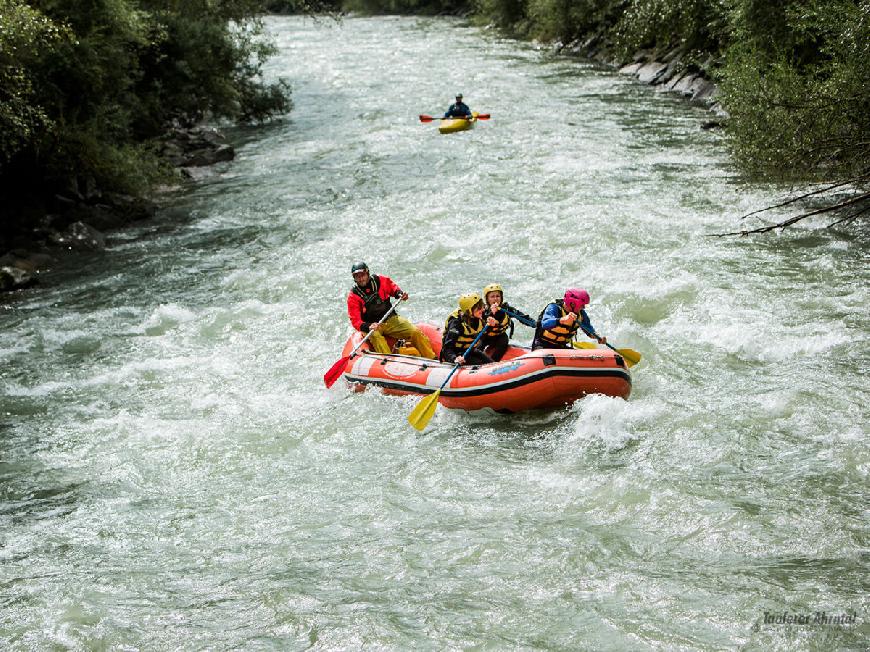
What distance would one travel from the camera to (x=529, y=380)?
8.28 meters

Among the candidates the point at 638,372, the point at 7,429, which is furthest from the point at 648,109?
the point at 7,429

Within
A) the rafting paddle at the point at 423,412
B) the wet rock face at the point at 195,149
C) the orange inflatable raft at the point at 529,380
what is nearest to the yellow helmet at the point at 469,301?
the orange inflatable raft at the point at 529,380

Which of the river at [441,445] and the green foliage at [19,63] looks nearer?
the river at [441,445]

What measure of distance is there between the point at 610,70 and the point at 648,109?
245 inches

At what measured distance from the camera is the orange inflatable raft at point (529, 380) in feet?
26.9

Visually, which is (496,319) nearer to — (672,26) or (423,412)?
(423,412)

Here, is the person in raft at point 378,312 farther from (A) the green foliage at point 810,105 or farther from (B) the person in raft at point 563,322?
(A) the green foliage at point 810,105

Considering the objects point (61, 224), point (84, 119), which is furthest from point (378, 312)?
point (84, 119)

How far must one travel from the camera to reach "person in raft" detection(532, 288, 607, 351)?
8648mm

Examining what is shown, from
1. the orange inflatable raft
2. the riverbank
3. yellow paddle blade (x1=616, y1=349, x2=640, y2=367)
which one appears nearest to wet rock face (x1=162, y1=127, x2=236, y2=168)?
the riverbank

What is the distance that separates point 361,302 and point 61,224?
23.9ft

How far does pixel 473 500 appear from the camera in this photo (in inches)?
286

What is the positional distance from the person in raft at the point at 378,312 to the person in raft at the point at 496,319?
3.17 ft

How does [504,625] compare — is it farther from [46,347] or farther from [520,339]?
[46,347]
